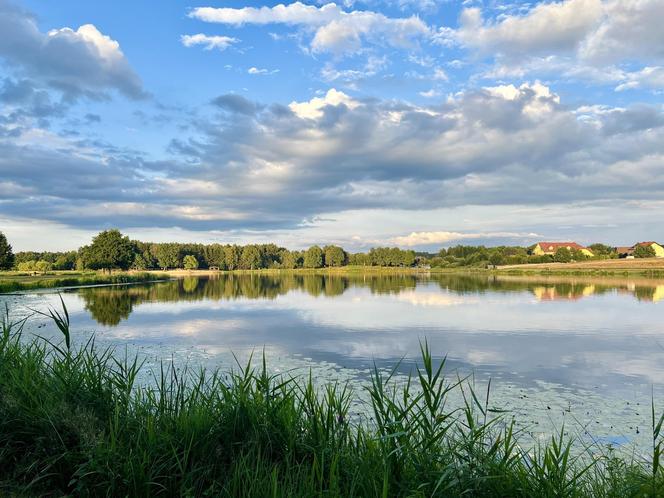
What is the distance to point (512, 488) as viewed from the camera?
13.9ft

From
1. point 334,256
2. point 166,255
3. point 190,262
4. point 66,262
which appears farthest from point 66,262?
point 334,256

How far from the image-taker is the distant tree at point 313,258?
153875mm

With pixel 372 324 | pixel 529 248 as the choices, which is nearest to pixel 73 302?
pixel 372 324

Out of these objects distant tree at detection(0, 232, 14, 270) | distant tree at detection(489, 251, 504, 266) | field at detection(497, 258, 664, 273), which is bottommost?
field at detection(497, 258, 664, 273)

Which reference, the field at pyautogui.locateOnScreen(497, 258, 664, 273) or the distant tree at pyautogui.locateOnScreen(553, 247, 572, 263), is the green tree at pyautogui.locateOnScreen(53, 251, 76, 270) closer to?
the field at pyautogui.locateOnScreen(497, 258, 664, 273)

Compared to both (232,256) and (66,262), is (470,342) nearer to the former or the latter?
(66,262)

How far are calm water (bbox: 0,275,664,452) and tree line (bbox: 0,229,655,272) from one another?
81.1m

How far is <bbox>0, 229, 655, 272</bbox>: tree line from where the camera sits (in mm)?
115562

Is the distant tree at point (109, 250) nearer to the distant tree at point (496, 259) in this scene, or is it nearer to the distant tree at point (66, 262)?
the distant tree at point (66, 262)

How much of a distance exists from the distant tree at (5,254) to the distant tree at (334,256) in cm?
10892

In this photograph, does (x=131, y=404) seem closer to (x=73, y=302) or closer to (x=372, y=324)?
(x=372, y=324)

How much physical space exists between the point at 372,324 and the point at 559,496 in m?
20.2

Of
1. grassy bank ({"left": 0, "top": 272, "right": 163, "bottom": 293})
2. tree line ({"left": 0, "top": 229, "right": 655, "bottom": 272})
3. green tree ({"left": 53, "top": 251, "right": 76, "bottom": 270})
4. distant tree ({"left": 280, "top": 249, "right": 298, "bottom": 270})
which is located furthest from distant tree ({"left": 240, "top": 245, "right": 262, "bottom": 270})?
grassy bank ({"left": 0, "top": 272, "right": 163, "bottom": 293})

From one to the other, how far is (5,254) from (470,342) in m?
53.4
